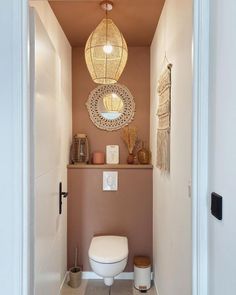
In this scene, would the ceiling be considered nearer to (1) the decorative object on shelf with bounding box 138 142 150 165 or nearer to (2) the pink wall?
(1) the decorative object on shelf with bounding box 138 142 150 165

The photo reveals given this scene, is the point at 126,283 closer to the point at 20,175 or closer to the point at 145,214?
the point at 145,214

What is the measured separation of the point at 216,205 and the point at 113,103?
7.60ft

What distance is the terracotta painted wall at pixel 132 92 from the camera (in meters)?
3.25

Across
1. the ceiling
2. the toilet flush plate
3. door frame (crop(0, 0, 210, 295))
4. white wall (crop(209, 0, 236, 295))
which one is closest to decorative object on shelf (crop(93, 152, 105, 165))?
the toilet flush plate

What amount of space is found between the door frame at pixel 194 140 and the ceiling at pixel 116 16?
1.19 m

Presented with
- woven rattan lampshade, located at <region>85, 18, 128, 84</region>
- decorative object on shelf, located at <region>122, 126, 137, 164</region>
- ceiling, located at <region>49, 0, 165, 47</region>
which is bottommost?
decorative object on shelf, located at <region>122, 126, 137, 164</region>

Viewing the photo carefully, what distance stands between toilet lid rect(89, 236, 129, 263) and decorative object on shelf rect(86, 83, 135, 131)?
1198 mm

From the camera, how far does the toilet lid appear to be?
2.44m

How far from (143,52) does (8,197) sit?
2.53 m

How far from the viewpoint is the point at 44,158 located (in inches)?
63.5

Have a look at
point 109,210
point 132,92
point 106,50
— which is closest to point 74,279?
point 109,210

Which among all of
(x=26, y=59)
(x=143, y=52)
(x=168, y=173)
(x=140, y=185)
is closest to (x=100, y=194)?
(x=140, y=185)

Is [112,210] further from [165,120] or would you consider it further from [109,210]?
[165,120]

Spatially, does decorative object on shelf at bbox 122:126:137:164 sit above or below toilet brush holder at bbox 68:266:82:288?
above
